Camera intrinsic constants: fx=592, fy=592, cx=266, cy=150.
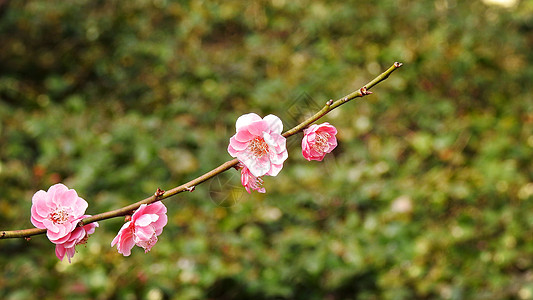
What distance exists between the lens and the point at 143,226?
32.6 inches

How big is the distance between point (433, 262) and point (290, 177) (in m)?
0.86

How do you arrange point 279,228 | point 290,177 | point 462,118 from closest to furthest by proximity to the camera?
point 279,228 < point 290,177 < point 462,118

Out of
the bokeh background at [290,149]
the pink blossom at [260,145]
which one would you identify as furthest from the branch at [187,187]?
the bokeh background at [290,149]

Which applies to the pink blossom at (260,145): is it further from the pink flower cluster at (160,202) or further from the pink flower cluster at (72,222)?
the pink flower cluster at (72,222)

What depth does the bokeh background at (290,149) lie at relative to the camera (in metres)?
2.45

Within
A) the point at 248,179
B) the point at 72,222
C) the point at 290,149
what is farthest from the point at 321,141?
the point at 290,149

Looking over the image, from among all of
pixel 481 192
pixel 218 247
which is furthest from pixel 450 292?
pixel 218 247

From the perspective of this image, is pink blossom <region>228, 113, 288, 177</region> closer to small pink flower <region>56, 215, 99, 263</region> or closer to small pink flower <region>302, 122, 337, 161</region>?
small pink flower <region>302, 122, 337, 161</region>

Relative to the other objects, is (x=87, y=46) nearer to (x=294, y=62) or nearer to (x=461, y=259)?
(x=294, y=62)

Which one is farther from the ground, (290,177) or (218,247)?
(290,177)

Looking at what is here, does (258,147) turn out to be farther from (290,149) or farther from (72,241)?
(290,149)

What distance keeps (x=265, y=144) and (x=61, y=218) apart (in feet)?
1.01

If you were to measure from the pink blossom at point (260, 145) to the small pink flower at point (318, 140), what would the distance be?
2.1 inches

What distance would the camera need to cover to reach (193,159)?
3117 millimetres
